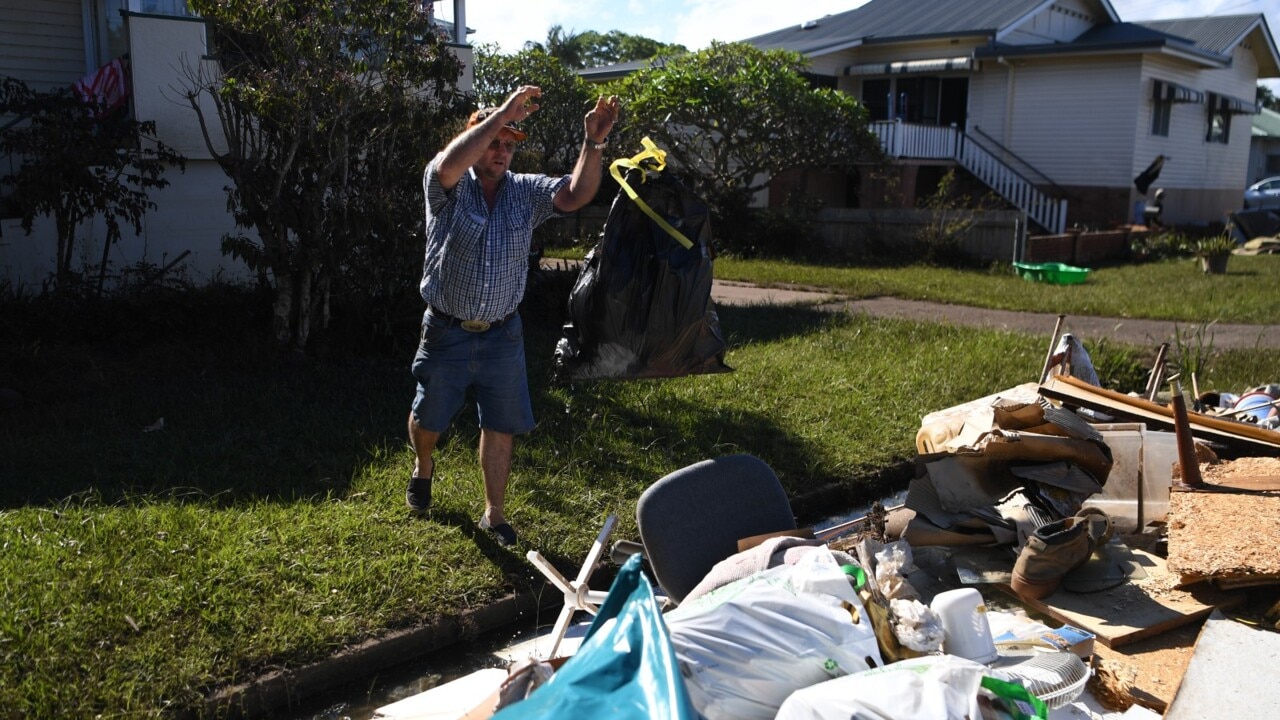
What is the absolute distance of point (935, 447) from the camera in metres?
5.50

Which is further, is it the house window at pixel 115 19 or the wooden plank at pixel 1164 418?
the house window at pixel 115 19

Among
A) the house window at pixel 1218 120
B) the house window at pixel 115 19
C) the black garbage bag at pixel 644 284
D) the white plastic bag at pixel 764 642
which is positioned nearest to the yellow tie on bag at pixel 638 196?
the black garbage bag at pixel 644 284

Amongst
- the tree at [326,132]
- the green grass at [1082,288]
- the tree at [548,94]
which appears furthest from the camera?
the tree at [548,94]

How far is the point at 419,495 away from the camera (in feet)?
15.6

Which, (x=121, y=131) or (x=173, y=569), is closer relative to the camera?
(x=173, y=569)

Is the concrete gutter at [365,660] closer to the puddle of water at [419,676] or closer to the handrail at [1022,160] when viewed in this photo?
the puddle of water at [419,676]

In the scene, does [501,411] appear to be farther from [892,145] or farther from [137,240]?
[892,145]

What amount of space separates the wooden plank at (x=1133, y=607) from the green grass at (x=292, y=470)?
165 centimetres

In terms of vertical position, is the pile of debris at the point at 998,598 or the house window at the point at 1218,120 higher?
the house window at the point at 1218,120

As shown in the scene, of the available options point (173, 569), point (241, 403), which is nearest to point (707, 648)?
point (173, 569)

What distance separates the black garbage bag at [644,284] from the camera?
445cm

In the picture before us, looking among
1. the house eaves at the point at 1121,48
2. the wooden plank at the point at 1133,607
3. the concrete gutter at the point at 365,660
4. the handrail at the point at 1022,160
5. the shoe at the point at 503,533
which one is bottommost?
the concrete gutter at the point at 365,660

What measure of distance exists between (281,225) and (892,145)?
16.8m

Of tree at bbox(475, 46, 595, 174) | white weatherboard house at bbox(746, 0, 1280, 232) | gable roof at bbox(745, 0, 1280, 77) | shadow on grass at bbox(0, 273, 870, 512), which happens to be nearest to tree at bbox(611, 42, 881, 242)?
tree at bbox(475, 46, 595, 174)
